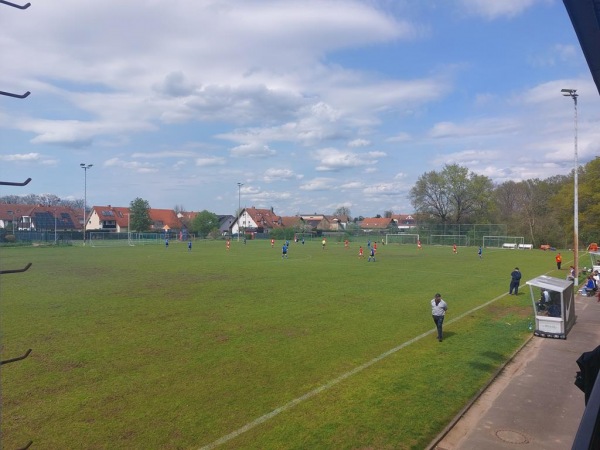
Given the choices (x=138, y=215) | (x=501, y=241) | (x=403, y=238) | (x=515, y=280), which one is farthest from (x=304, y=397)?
(x=138, y=215)

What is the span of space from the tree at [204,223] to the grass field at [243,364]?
82.9 metres

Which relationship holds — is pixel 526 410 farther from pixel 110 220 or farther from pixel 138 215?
pixel 110 220

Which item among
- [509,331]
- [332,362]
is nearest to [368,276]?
[509,331]

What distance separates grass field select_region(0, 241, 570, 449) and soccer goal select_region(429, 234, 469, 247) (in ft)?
189

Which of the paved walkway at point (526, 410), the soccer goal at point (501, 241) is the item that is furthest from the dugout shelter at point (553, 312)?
the soccer goal at point (501, 241)

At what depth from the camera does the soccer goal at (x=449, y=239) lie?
78.7 m

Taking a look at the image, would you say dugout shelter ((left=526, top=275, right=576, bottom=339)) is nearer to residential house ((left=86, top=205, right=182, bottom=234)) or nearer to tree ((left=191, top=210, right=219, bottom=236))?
residential house ((left=86, top=205, right=182, bottom=234))

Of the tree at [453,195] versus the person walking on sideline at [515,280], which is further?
the tree at [453,195]

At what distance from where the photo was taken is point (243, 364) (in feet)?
36.7

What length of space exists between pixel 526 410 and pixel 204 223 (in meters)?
101

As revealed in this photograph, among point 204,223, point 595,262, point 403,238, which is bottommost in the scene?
point 595,262

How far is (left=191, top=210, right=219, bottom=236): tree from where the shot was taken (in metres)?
106

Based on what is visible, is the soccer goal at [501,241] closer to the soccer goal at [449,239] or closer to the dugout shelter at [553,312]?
the soccer goal at [449,239]

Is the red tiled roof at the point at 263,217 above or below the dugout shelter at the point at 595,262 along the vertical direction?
above
